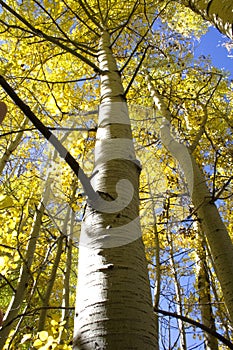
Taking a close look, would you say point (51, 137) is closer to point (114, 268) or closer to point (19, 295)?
point (114, 268)

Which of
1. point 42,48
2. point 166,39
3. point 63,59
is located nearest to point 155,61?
point 166,39

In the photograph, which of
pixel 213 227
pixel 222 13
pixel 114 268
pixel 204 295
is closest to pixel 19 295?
pixel 213 227

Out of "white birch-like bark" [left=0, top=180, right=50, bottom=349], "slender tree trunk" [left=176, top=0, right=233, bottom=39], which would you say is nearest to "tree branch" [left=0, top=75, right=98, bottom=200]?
"slender tree trunk" [left=176, top=0, right=233, bottom=39]

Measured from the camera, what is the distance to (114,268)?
2.83 feet

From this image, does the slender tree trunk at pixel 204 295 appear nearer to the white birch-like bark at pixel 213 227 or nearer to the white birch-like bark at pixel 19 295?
the white birch-like bark at pixel 213 227

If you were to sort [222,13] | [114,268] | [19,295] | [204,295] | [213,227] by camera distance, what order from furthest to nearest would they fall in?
[204,295] < [19,295] < [213,227] < [222,13] < [114,268]

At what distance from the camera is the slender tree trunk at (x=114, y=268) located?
0.71 meters

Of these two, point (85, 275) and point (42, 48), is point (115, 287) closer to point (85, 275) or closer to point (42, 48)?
point (85, 275)

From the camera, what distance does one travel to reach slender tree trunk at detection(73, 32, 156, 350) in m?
0.71

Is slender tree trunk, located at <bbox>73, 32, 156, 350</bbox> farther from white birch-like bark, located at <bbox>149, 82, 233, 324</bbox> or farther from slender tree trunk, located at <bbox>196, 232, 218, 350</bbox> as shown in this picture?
slender tree trunk, located at <bbox>196, 232, 218, 350</bbox>

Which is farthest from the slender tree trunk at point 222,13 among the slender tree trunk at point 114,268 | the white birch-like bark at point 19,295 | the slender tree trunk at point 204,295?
the slender tree trunk at point 204,295

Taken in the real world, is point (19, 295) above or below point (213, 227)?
above

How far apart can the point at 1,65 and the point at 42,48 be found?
672mm

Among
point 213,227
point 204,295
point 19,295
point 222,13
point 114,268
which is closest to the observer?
point 114,268
